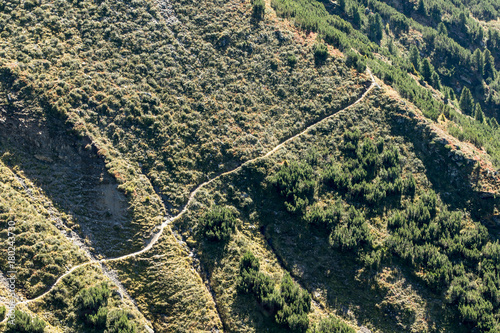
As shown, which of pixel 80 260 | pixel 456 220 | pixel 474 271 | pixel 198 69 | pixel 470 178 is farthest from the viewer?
pixel 198 69

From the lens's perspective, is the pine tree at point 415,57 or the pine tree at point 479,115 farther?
the pine tree at point 415,57


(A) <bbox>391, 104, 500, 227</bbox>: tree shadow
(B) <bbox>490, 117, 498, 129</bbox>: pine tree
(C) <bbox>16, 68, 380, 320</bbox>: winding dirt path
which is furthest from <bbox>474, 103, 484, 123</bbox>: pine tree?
(C) <bbox>16, 68, 380, 320</bbox>: winding dirt path

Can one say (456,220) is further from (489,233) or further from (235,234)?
(235,234)

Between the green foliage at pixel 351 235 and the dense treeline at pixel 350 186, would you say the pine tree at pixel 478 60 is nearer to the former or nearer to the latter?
the dense treeline at pixel 350 186

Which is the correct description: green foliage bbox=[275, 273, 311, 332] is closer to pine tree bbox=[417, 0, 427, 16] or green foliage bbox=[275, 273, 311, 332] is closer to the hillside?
the hillside

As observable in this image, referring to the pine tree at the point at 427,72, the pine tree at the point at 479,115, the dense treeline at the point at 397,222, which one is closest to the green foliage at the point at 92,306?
the dense treeline at the point at 397,222

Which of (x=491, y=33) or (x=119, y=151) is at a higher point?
(x=491, y=33)

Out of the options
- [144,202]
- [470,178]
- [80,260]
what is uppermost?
[470,178]

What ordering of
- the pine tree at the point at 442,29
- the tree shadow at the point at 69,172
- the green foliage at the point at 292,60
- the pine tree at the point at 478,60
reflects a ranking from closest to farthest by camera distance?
the tree shadow at the point at 69,172 < the green foliage at the point at 292,60 < the pine tree at the point at 478,60 < the pine tree at the point at 442,29

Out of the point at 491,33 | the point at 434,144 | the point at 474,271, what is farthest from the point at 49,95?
the point at 491,33
